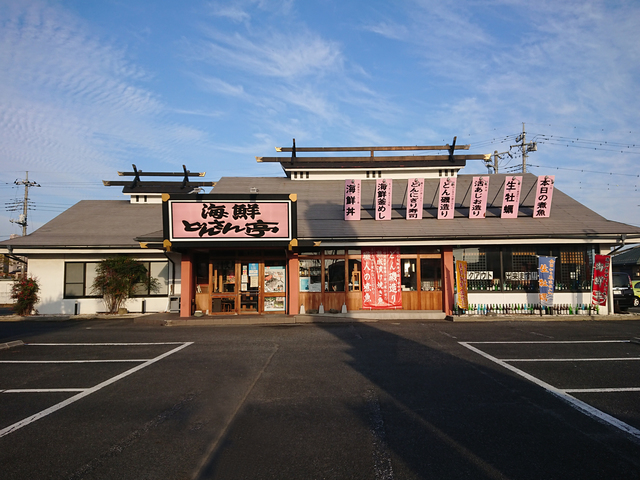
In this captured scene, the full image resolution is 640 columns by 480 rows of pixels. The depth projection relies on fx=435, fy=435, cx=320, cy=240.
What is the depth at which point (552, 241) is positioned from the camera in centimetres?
1661

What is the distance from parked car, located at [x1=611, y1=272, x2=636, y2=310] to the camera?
771 inches

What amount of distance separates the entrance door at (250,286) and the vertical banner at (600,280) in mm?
12749

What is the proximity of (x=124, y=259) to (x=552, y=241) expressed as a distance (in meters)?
17.2

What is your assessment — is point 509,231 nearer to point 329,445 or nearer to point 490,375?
point 490,375

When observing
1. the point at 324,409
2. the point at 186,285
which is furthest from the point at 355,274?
the point at 324,409

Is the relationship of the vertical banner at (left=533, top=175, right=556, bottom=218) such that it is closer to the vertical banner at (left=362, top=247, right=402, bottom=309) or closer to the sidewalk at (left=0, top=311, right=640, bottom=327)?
the sidewalk at (left=0, top=311, right=640, bottom=327)

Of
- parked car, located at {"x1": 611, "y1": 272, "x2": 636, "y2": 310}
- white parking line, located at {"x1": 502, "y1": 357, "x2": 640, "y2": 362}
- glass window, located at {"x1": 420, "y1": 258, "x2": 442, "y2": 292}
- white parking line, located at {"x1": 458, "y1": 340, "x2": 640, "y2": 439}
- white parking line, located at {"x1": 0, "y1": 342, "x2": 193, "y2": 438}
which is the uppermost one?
glass window, located at {"x1": 420, "y1": 258, "x2": 442, "y2": 292}

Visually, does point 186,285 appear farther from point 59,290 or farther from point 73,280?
point 59,290

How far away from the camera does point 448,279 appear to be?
55.9 ft

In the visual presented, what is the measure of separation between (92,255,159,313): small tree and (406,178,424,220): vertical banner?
11505 millimetres

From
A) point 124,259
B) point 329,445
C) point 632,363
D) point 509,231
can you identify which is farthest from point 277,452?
point 124,259

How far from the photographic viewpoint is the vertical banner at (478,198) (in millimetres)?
18141

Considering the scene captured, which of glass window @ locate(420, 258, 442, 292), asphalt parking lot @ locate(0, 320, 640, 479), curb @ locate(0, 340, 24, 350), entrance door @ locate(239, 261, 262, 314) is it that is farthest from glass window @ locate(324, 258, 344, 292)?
curb @ locate(0, 340, 24, 350)

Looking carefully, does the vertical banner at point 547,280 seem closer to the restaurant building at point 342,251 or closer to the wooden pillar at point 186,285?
the restaurant building at point 342,251
